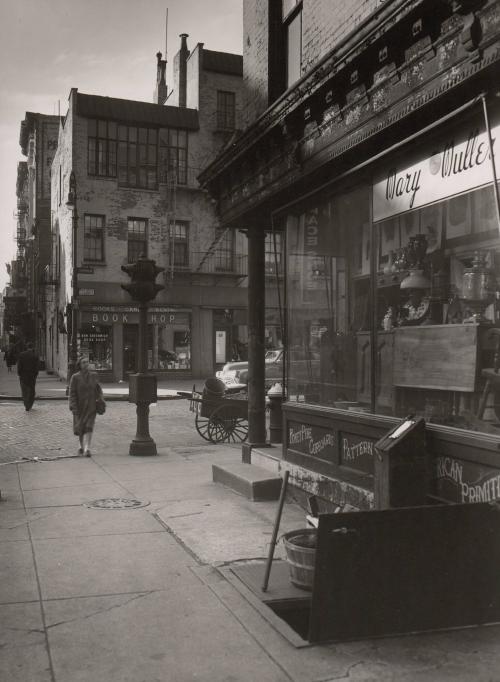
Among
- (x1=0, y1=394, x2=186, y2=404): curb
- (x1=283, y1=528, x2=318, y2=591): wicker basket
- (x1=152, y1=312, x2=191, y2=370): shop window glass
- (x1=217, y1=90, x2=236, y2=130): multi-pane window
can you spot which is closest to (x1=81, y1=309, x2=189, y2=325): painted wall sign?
(x1=152, y1=312, x2=191, y2=370): shop window glass

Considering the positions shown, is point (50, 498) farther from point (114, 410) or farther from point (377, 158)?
point (114, 410)

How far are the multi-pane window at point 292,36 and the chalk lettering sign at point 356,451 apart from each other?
5029 mm

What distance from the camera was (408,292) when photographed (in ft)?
23.3

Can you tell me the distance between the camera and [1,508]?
8.39 m

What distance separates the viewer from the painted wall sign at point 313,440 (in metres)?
7.96

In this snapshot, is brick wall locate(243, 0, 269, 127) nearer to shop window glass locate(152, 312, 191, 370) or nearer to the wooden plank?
the wooden plank

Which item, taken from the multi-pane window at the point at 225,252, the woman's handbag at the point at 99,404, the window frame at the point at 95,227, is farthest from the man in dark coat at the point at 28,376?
the multi-pane window at the point at 225,252

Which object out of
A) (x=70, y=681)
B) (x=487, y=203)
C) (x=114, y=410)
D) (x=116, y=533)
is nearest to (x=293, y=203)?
(x=487, y=203)

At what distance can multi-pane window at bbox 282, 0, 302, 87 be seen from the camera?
9.66 meters

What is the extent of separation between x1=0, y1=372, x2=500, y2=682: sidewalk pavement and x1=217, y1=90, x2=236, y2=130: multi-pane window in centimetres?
2911

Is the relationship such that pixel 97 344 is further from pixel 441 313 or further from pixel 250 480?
pixel 441 313

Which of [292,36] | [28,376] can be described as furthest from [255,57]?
[28,376]

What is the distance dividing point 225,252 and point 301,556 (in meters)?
31.4

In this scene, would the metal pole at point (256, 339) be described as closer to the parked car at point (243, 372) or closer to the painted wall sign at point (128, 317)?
the parked car at point (243, 372)
